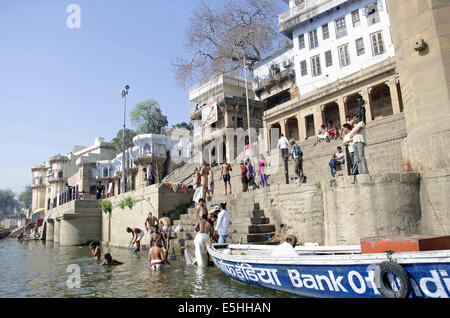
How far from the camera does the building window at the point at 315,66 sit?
27.2 meters

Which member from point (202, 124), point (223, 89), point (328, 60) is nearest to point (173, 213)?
point (328, 60)

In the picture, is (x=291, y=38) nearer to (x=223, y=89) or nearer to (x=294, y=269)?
(x=223, y=89)

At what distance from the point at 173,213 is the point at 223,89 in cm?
2471

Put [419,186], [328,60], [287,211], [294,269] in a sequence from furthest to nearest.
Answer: [328,60], [287,211], [419,186], [294,269]

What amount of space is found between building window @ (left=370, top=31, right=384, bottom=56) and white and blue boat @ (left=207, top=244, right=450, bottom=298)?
69.9 ft

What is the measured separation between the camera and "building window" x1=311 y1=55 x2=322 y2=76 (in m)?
27.2

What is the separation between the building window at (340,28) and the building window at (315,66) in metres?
2.23

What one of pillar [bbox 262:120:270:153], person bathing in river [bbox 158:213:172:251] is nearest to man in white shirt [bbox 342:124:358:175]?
person bathing in river [bbox 158:213:172:251]

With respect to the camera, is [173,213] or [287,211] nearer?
[287,211]

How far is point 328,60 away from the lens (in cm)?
2648

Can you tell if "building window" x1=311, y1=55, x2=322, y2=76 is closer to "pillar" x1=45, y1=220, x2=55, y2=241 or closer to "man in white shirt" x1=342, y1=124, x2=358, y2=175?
"man in white shirt" x1=342, y1=124, x2=358, y2=175

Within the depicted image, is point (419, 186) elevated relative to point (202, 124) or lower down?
lower down

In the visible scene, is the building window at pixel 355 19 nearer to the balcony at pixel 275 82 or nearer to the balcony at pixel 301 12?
the balcony at pixel 301 12

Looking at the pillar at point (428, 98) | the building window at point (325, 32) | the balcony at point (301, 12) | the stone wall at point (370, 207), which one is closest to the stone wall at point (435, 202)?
the pillar at point (428, 98)
